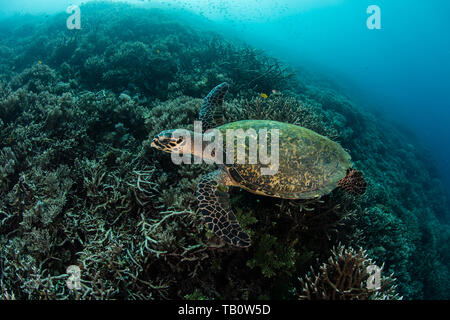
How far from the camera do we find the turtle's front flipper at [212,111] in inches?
143

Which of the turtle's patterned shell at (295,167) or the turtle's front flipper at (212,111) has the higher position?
the turtle's front flipper at (212,111)

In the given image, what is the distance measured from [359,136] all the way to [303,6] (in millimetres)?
132591

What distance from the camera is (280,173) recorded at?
8.29 ft

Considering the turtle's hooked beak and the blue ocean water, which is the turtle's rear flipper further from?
the blue ocean water

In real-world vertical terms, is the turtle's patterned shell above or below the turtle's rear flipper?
above

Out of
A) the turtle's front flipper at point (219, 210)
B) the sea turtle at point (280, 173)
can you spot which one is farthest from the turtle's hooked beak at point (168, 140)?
the turtle's front flipper at point (219, 210)

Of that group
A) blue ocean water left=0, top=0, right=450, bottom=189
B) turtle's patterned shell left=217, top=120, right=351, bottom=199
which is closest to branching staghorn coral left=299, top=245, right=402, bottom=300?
turtle's patterned shell left=217, top=120, right=351, bottom=199

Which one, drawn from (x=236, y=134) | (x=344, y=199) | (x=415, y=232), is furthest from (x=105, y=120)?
(x=415, y=232)

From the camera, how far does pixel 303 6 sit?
10850 centimetres

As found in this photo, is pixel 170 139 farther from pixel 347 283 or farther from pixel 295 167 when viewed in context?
pixel 347 283

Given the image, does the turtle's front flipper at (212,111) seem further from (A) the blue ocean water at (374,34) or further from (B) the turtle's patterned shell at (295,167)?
(A) the blue ocean water at (374,34)

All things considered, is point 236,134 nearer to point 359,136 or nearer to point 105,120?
point 105,120

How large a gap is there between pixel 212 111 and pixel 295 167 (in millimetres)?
1903

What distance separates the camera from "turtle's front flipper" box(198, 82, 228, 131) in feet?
11.9
